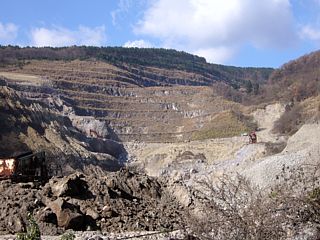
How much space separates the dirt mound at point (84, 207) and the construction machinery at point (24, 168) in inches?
52.3

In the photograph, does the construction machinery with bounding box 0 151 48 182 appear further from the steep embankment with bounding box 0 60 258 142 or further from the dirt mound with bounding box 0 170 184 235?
the steep embankment with bounding box 0 60 258 142

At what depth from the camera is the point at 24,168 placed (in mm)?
20406

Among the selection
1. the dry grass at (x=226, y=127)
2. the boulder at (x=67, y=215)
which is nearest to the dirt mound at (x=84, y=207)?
the boulder at (x=67, y=215)

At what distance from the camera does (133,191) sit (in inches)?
801

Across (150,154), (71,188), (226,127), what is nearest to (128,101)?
(226,127)

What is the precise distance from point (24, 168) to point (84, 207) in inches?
178

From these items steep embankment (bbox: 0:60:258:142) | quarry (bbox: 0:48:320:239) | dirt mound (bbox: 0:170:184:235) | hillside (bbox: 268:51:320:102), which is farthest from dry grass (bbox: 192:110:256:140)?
dirt mound (bbox: 0:170:184:235)

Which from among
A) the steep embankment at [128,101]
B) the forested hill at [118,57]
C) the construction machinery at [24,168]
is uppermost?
the forested hill at [118,57]

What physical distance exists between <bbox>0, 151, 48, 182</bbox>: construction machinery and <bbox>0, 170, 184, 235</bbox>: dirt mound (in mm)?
1327

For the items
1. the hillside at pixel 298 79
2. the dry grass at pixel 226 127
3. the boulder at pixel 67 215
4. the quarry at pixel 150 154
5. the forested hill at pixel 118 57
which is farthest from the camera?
the forested hill at pixel 118 57

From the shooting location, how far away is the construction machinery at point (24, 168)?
19781mm

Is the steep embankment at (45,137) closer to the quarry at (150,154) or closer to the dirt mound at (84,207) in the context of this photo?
the quarry at (150,154)

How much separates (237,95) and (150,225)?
110 meters

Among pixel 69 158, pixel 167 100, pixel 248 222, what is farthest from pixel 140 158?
pixel 248 222
